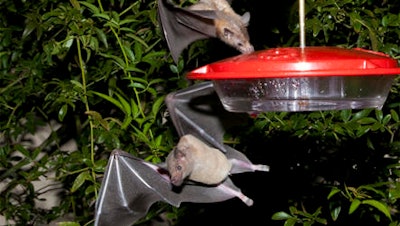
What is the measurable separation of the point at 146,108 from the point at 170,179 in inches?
32.8

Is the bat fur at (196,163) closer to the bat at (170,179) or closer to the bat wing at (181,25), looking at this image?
the bat at (170,179)

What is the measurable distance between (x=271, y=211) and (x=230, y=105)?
5.72 ft

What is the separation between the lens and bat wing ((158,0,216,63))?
138 centimetres

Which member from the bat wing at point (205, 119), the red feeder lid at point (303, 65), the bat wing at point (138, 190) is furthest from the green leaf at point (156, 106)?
the red feeder lid at point (303, 65)

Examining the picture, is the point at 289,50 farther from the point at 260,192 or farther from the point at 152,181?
the point at 260,192

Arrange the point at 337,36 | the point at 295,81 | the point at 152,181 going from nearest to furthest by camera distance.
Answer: the point at 295,81
the point at 152,181
the point at 337,36

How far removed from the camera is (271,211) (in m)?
2.92

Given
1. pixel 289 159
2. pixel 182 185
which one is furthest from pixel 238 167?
pixel 289 159

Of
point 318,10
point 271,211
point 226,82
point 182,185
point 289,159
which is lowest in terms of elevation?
point 271,211

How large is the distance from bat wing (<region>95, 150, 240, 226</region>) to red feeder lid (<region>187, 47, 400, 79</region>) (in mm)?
594

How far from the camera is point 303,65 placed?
1025 millimetres

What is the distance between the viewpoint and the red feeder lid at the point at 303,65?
1.01 meters

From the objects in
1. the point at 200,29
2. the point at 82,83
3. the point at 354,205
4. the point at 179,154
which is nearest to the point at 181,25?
the point at 200,29

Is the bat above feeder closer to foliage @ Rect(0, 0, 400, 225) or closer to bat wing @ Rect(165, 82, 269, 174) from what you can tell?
bat wing @ Rect(165, 82, 269, 174)
